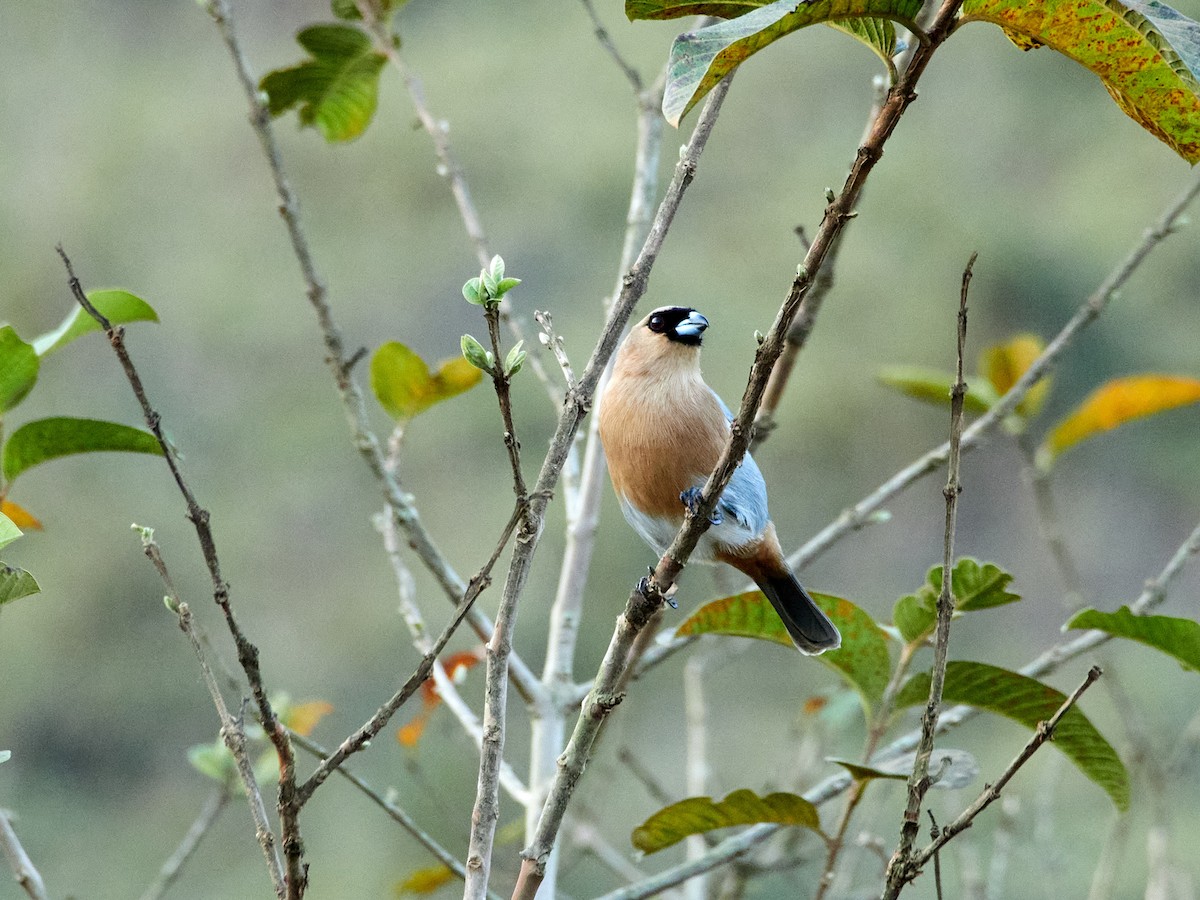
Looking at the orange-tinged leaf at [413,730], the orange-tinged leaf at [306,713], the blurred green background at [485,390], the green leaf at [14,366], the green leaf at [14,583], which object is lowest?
the green leaf at [14,583]

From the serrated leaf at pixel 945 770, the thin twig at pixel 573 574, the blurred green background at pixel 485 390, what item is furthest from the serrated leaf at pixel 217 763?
the blurred green background at pixel 485 390

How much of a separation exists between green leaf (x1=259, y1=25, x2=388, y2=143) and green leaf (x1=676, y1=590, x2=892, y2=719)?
3.37ft

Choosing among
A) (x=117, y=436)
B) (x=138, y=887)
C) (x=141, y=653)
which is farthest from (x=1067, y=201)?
(x=117, y=436)

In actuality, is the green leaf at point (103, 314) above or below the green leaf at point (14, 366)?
above

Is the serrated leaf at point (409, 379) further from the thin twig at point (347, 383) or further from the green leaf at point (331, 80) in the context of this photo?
the green leaf at point (331, 80)

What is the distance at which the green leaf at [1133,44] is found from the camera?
757mm

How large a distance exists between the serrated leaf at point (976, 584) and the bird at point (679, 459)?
1.61 feet

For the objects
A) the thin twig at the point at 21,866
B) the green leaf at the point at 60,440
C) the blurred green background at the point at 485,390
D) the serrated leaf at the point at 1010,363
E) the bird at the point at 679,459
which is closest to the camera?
the thin twig at the point at 21,866

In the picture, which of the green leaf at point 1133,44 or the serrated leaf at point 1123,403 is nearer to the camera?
the green leaf at point 1133,44

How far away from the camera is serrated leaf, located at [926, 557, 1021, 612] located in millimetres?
1141

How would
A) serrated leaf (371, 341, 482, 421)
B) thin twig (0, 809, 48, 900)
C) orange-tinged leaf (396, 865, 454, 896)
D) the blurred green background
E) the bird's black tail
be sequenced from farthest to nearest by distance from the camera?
the blurred green background, orange-tinged leaf (396, 865, 454, 896), serrated leaf (371, 341, 482, 421), the bird's black tail, thin twig (0, 809, 48, 900)

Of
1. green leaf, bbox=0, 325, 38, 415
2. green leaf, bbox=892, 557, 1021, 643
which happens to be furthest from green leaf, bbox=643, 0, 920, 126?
green leaf, bbox=0, 325, 38, 415

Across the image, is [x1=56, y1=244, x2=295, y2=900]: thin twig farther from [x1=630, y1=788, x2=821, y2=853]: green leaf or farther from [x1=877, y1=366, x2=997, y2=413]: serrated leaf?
[x1=877, y1=366, x2=997, y2=413]: serrated leaf

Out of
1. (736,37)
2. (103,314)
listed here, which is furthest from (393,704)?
(103,314)
